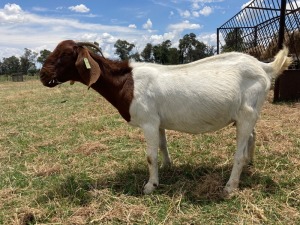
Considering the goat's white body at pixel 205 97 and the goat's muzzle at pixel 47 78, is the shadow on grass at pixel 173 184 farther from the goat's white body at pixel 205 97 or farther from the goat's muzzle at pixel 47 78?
the goat's muzzle at pixel 47 78

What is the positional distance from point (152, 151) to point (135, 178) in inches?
22.9

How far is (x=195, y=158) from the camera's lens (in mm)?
5559

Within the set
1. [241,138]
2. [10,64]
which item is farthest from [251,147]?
[10,64]

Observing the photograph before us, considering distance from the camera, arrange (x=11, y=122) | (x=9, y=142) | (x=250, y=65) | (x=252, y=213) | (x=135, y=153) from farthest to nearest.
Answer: (x=11, y=122) < (x=9, y=142) < (x=135, y=153) < (x=250, y=65) < (x=252, y=213)

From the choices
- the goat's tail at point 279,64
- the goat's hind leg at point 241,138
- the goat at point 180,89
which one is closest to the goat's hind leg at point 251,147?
the goat at point 180,89

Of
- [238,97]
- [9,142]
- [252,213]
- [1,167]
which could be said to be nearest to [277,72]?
[238,97]

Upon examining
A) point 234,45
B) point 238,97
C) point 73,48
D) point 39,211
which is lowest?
point 39,211

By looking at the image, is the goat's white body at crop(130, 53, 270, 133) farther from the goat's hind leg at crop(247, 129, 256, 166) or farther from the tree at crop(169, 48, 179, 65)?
the tree at crop(169, 48, 179, 65)

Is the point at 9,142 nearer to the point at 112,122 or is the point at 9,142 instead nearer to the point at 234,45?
the point at 112,122

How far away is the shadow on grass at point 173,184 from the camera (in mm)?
4262

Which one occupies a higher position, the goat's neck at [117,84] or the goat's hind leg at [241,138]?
the goat's neck at [117,84]

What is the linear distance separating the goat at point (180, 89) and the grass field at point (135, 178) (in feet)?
1.15

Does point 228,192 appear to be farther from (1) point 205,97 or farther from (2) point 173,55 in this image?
(2) point 173,55

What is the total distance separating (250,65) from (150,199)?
2.07 m
